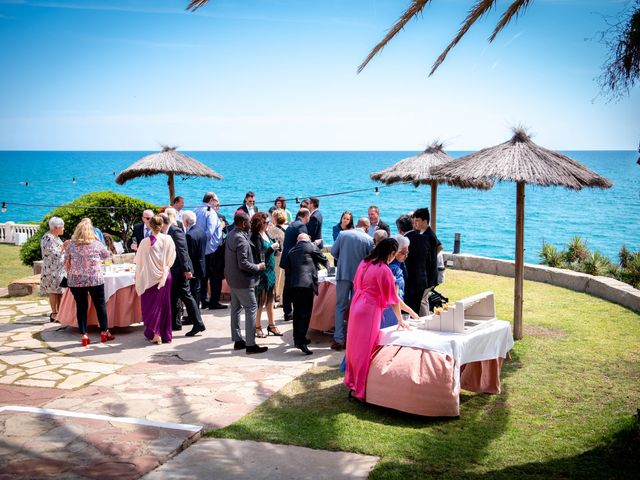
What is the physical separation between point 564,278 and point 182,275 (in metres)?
7.68

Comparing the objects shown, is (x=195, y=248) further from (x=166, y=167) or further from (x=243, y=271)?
(x=166, y=167)

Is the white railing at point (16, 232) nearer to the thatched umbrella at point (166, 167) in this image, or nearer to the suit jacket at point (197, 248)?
the thatched umbrella at point (166, 167)

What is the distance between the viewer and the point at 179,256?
9.12 m

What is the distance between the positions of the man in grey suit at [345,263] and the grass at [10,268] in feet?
29.3

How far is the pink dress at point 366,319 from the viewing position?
6.26 m

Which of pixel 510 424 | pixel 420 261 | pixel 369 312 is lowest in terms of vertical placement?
pixel 510 424

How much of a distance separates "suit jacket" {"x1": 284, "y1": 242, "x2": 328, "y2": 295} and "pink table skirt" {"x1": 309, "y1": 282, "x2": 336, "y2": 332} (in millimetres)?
907

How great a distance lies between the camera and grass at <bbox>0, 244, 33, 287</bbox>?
14.7 metres

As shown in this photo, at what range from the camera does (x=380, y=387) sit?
6.03 metres

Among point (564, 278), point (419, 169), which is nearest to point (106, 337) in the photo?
point (419, 169)

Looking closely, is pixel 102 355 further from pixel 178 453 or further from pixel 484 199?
pixel 484 199

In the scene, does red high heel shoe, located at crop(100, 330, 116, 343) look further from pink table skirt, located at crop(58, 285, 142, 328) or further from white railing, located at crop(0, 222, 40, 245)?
white railing, located at crop(0, 222, 40, 245)

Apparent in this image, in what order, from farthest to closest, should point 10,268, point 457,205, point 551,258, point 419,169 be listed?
point 457,205, point 551,258, point 10,268, point 419,169

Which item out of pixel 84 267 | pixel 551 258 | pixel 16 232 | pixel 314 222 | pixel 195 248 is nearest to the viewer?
pixel 84 267
